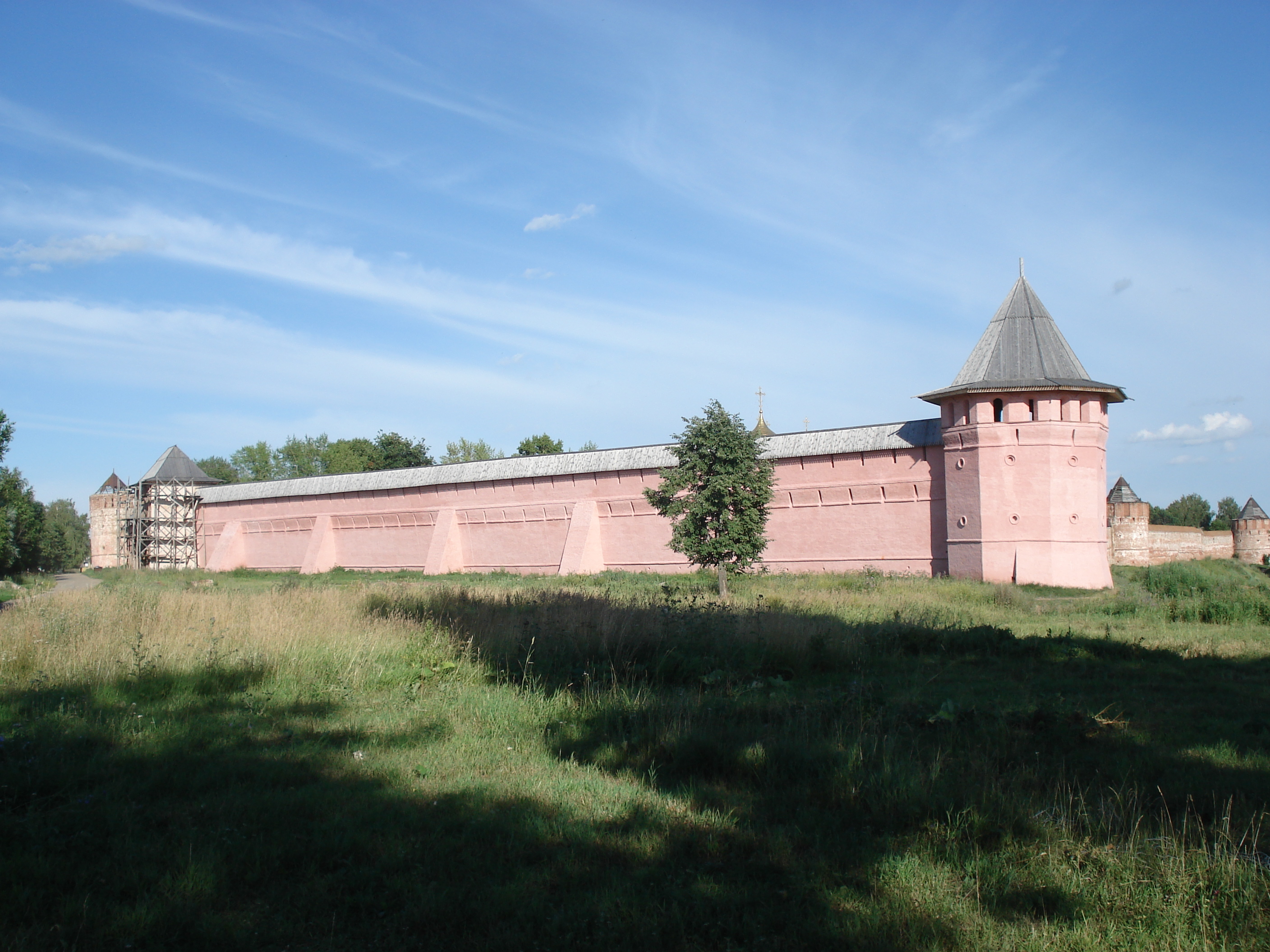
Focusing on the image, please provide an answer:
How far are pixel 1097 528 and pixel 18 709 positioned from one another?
22.6 m

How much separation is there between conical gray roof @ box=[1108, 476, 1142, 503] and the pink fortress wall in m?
17.4

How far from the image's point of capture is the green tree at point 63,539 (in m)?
55.2

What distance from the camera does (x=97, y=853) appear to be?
141 inches

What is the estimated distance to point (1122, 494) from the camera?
37625 millimetres

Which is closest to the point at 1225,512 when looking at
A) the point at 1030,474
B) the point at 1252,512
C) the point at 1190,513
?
the point at 1190,513

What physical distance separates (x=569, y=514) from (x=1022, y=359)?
1466 centimetres

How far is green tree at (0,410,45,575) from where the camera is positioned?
1277 inches

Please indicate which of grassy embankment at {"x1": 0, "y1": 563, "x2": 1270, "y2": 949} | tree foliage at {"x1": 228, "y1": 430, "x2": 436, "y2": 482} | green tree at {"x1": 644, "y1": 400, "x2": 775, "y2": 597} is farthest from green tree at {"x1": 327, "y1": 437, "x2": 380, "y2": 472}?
grassy embankment at {"x1": 0, "y1": 563, "x2": 1270, "y2": 949}

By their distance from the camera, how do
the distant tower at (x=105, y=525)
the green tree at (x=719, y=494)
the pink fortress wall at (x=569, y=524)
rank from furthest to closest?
1. the distant tower at (x=105, y=525)
2. the pink fortress wall at (x=569, y=524)
3. the green tree at (x=719, y=494)

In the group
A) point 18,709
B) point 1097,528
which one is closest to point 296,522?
point 1097,528

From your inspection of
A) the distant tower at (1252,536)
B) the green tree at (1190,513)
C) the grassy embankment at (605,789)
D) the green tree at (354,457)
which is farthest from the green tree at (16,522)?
the green tree at (1190,513)

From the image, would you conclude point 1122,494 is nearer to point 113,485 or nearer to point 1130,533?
point 1130,533

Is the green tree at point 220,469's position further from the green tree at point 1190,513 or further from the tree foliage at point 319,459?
the green tree at point 1190,513

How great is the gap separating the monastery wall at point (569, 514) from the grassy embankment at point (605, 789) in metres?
15.4
